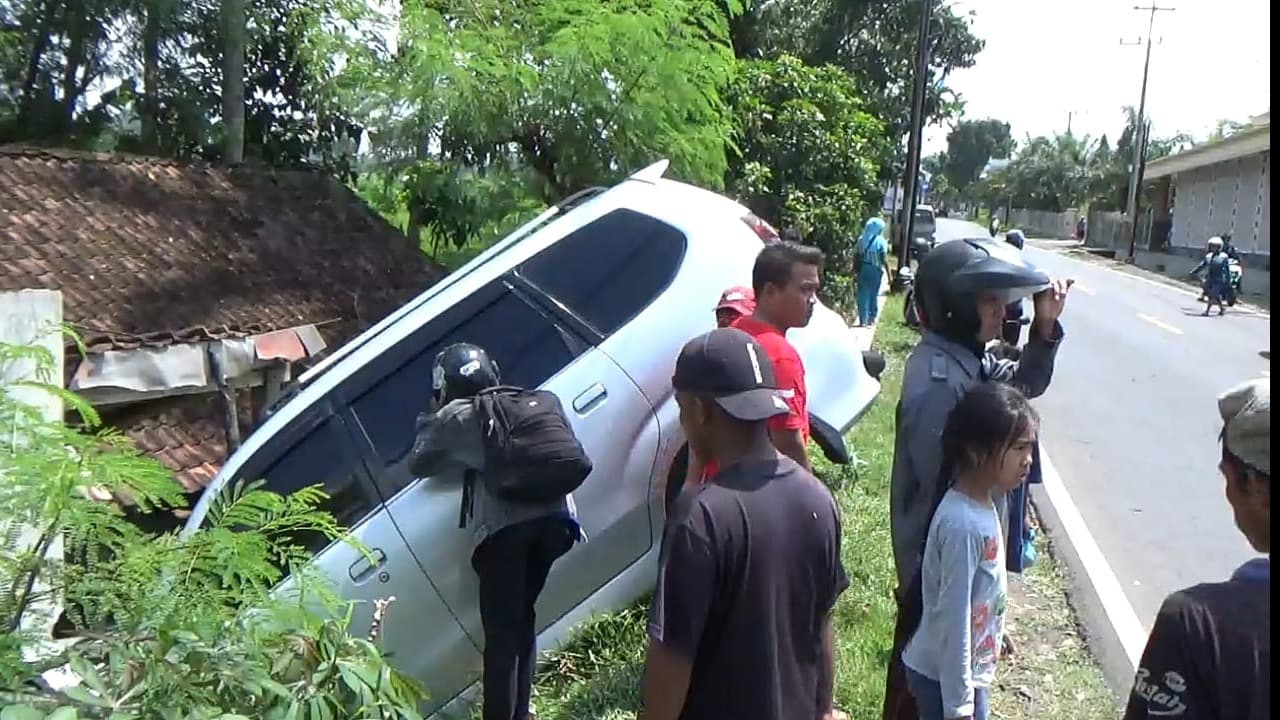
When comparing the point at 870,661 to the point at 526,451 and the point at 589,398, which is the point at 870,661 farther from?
the point at 526,451

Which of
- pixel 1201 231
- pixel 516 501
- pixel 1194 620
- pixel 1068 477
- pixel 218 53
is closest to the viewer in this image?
pixel 1194 620

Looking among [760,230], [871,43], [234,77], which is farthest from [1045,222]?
[760,230]

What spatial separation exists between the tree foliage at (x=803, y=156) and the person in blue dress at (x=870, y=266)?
0.97 metres

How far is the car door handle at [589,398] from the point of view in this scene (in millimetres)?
4070

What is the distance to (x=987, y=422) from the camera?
269 cm

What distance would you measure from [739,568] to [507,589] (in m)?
1.75

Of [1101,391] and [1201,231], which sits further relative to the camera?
[1201,231]

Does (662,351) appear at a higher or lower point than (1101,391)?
higher

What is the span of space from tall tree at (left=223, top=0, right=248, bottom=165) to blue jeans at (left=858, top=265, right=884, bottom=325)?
26.2 ft

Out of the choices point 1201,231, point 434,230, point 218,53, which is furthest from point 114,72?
point 1201,231

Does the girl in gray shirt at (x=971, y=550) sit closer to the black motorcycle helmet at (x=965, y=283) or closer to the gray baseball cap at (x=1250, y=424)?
the black motorcycle helmet at (x=965, y=283)

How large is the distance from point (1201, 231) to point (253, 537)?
41.0m

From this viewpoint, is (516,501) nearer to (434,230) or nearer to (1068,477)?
(1068,477)

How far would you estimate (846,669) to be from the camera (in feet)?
14.0
